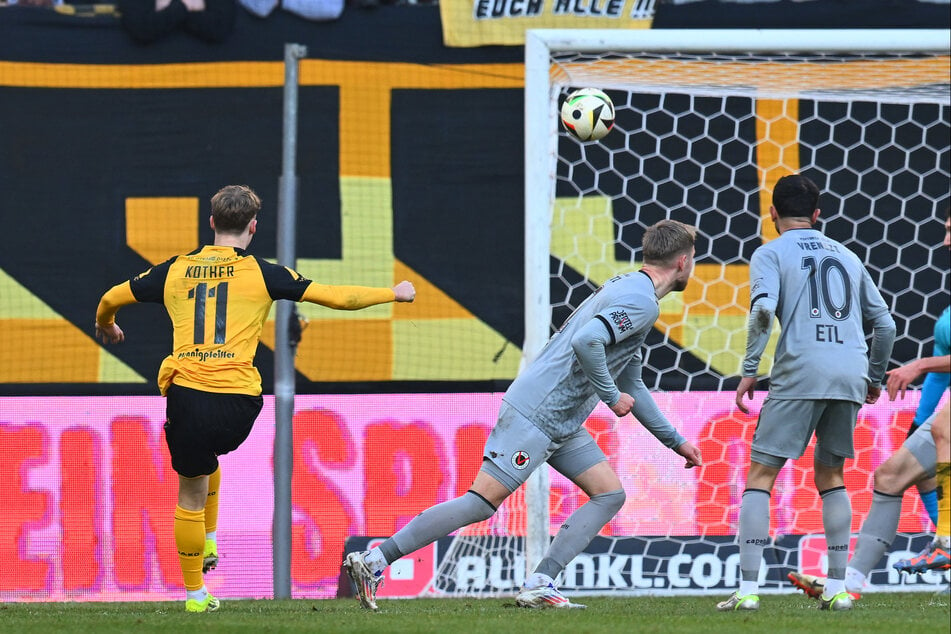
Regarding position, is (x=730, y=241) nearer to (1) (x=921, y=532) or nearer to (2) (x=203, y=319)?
(1) (x=921, y=532)

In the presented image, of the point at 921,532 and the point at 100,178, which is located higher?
the point at 100,178

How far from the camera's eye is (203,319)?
17.3 feet

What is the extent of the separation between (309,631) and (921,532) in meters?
4.63

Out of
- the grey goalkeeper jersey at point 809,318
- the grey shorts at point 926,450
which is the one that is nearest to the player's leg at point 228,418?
the grey goalkeeper jersey at point 809,318

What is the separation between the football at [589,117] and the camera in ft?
20.9

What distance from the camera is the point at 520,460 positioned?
17.1ft

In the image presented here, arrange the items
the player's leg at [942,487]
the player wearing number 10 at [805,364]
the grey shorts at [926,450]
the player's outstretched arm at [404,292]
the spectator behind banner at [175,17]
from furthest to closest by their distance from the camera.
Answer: the spectator behind banner at [175,17] < the grey shorts at [926,450] < the player's leg at [942,487] < the player wearing number 10 at [805,364] < the player's outstretched arm at [404,292]

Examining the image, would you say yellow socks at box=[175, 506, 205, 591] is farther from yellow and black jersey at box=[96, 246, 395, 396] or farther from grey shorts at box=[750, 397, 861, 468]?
grey shorts at box=[750, 397, 861, 468]

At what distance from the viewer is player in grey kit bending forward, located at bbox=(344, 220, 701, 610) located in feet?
16.6

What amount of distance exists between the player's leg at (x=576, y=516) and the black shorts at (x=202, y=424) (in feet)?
4.12

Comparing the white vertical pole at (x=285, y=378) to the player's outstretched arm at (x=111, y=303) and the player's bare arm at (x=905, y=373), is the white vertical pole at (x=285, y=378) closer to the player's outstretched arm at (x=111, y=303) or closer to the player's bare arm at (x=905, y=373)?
the player's outstretched arm at (x=111, y=303)

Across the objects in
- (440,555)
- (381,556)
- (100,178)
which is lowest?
(440,555)

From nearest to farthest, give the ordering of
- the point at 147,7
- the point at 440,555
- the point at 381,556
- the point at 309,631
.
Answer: the point at 309,631
the point at 381,556
the point at 440,555
the point at 147,7

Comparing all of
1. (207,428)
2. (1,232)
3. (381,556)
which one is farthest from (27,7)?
(381,556)
